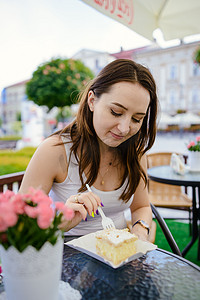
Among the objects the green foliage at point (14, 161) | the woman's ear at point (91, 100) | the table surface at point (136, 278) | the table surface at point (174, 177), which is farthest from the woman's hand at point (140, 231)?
the green foliage at point (14, 161)

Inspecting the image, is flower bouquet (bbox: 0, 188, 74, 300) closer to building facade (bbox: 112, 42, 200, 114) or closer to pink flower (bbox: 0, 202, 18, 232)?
pink flower (bbox: 0, 202, 18, 232)

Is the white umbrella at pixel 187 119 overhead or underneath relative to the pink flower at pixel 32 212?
overhead

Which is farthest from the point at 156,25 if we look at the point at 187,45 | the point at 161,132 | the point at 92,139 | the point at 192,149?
the point at 187,45

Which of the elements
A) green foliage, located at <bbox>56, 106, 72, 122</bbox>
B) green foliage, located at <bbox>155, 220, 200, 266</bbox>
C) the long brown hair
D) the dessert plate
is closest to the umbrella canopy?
the long brown hair

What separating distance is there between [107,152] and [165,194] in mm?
1674

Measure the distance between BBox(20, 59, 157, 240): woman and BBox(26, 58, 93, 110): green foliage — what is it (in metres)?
3.76

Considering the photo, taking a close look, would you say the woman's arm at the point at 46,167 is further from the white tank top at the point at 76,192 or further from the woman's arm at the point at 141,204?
the woman's arm at the point at 141,204

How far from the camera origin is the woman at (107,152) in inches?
42.0

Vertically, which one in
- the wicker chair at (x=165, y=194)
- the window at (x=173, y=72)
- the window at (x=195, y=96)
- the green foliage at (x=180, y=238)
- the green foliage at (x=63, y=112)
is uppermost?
the window at (x=173, y=72)

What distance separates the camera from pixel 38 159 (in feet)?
3.78

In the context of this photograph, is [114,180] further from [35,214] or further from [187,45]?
[187,45]

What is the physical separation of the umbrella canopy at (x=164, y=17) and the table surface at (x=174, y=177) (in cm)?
126

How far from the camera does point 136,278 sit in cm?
73

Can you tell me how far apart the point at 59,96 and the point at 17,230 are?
4.96 metres
